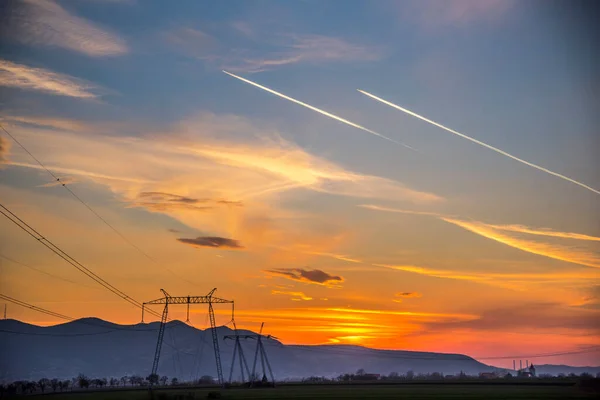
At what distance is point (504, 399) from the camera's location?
147625 mm

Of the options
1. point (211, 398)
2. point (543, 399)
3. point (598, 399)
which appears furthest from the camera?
point (211, 398)

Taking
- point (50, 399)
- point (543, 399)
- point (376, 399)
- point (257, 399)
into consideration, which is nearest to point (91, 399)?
point (50, 399)

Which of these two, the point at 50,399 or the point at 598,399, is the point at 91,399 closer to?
the point at 50,399

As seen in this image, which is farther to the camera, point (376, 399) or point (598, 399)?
point (376, 399)

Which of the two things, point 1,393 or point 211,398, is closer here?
point 1,393

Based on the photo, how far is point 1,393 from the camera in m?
153

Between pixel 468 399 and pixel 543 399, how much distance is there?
46.2 feet

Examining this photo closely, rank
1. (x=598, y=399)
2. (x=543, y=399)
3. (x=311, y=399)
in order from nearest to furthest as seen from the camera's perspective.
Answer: (x=598, y=399) → (x=543, y=399) → (x=311, y=399)

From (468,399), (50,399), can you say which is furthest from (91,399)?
(468,399)

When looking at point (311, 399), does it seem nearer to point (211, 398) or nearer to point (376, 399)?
point (376, 399)

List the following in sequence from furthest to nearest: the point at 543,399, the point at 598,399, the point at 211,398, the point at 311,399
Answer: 1. the point at 211,398
2. the point at 311,399
3. the point at 543,399
4. the point at 598,399

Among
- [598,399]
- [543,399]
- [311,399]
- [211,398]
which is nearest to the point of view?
[598,399]

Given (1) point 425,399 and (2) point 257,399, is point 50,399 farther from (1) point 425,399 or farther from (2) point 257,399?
(1) point 425,399

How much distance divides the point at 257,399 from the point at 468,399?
42.3m
